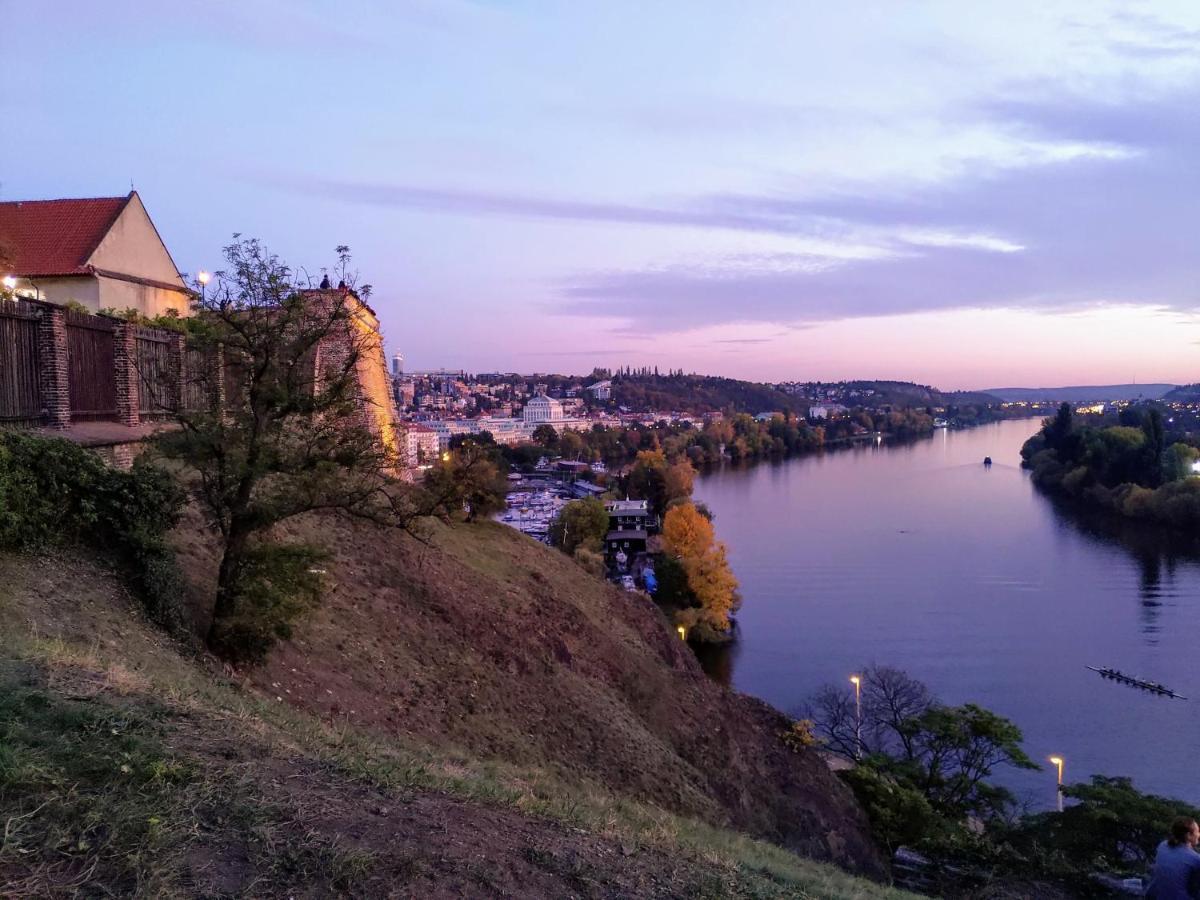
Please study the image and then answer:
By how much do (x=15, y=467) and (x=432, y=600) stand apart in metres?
6.01

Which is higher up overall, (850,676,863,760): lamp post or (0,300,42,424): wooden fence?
(0,300,42,424): wooden fence

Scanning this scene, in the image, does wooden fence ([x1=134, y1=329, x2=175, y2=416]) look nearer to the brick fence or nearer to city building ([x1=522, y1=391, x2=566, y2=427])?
the brick fence

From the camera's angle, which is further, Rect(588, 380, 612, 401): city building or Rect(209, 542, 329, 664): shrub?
Rect(588, 380, 612, 401): city building

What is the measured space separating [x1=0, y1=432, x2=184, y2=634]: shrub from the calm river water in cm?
1749

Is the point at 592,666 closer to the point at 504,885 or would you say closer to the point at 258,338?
the point at 258,338

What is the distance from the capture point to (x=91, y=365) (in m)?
9.94

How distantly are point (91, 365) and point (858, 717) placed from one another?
17507mm

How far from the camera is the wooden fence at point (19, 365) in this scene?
857cm

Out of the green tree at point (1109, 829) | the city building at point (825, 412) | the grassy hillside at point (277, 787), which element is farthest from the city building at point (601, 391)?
the grassy hillside at point (277, 787)

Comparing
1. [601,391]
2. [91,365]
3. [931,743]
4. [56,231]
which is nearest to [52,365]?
[91,365]

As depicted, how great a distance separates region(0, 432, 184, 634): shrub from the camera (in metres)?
6.39

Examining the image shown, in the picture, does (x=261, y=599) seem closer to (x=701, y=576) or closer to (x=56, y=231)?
(x=56, y=231)

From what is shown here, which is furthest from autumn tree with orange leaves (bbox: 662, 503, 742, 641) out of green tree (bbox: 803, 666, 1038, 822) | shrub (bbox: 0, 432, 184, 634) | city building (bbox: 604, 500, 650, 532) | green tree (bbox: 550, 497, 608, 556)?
shrub (bbox: 0, 432, 184, 634)

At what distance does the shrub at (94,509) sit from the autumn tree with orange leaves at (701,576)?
76.0ft
